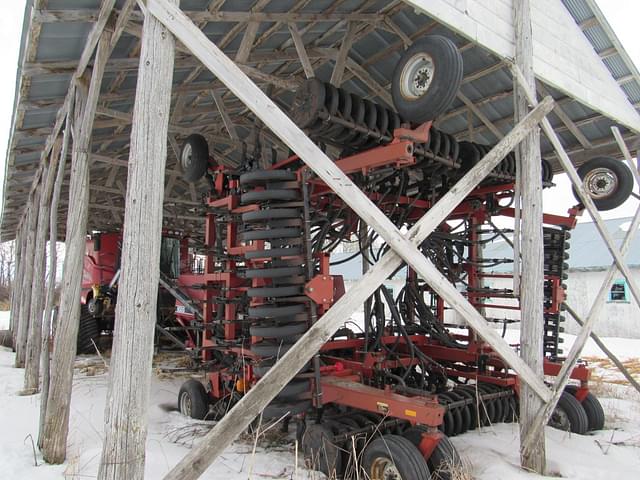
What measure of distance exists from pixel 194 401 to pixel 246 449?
132 cm

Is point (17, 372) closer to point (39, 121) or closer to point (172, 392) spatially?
point (172, 392)

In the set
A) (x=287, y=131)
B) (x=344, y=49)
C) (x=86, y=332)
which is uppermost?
(x=344, y=49)

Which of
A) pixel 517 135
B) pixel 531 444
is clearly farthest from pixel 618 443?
pixel 517 135

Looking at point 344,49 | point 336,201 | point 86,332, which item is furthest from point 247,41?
point 86,332

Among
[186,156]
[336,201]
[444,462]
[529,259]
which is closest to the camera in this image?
[444,462]

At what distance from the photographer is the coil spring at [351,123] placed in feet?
14.4

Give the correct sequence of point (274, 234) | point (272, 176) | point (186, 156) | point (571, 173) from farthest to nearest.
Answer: point (186, 156) → point (571, 173) → point (272, 176) → point (274, 234)

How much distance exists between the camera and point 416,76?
170 inches

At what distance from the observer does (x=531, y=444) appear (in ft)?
14.0

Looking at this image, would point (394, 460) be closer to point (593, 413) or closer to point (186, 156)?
point (593, 413)

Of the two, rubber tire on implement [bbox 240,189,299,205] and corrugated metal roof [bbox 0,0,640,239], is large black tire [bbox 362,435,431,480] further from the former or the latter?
corrugated metal roof [bbox 0,0,640,239]

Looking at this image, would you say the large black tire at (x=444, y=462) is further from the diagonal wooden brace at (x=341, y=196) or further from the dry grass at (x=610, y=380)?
the dry grass at (x=610, y=380)

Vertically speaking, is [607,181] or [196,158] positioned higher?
[196,158]

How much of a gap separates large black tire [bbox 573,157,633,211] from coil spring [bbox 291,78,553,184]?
276cm
